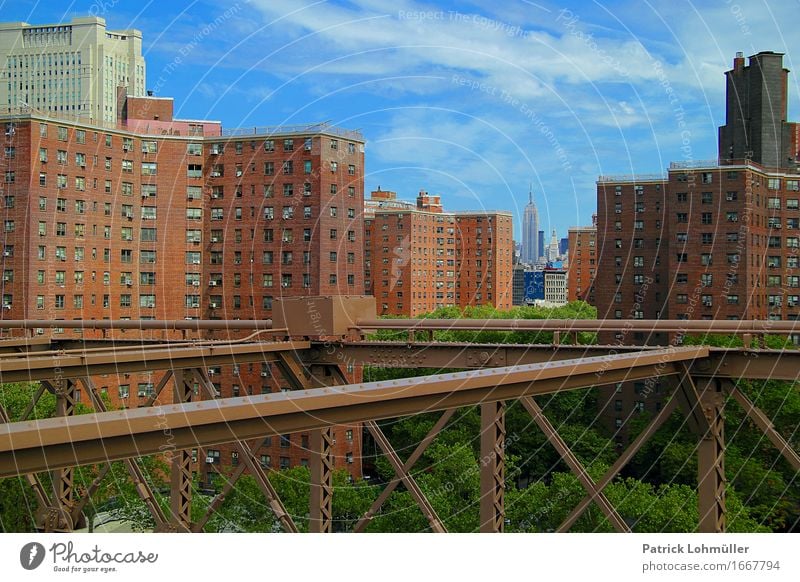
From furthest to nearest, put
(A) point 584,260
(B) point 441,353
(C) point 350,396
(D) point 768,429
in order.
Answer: (A) point 584,260
(B) point 441,353
(D) point 768,429
(C) point 350,396

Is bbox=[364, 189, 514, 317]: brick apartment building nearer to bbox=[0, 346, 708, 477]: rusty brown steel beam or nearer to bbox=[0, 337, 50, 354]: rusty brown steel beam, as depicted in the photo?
bbox=[0, 337, 50, 354]: rusty brown steel beam

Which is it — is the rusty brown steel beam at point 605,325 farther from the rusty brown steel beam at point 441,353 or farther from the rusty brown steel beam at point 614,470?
the rusty brown steel beam at point 614,470

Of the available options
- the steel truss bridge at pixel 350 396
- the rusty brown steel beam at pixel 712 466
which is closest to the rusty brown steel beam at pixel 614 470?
the steel truss bridge at pixel 350 396

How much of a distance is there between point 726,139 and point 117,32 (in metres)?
72.5

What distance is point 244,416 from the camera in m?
5.51

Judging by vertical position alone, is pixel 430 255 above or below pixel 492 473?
above

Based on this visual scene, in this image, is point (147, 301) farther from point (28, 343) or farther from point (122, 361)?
point (122, 361)

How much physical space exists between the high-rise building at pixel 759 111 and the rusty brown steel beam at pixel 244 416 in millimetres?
71021

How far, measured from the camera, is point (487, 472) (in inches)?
350

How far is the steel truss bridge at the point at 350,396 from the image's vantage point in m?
5.14

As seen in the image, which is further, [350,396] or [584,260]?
[584,260]

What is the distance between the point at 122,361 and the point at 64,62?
119629mm

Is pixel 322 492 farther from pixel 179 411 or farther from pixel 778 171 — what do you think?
pixel 778 171

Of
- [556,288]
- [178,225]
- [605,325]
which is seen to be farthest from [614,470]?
[556,288]
